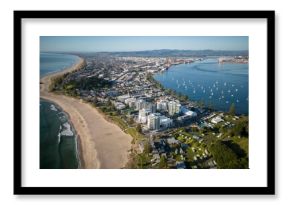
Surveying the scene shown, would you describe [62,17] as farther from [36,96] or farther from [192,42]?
[192,42]

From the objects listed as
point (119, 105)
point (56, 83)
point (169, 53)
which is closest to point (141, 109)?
point (119, 105)

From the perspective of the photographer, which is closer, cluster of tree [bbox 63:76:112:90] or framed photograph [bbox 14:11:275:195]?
framed photograph [bbox 14:11:275:195]

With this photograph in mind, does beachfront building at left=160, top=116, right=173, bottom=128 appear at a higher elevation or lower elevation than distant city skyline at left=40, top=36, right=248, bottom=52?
lower

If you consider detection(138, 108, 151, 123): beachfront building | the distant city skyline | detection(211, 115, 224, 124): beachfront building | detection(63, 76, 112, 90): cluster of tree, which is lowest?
detection(211, 115, 224, 124): beachfront building

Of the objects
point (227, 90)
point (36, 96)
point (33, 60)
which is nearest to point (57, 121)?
point (36, 96)

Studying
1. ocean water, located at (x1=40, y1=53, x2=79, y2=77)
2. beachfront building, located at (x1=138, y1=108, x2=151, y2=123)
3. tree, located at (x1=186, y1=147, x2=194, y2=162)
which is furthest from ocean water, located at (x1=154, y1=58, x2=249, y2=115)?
ocean water, located at (x1=40, y1=53, x2=79, y2=77)

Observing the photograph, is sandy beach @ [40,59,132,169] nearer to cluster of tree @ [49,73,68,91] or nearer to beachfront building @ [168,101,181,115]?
cluster of tree @ [49,73,68,91]

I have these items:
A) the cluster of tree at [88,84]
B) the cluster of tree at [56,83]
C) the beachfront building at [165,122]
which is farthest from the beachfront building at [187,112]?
the cluster of tree at [56,83]
